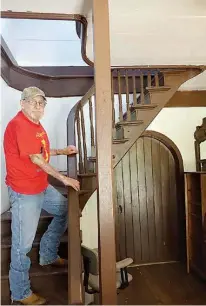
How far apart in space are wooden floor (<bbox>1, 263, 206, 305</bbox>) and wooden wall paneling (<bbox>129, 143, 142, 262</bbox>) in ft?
0.83

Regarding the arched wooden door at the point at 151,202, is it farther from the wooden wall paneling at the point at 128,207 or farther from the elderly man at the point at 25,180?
the elderly man at the point at 25,180

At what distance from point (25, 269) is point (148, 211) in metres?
2.97

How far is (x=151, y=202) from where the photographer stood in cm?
457

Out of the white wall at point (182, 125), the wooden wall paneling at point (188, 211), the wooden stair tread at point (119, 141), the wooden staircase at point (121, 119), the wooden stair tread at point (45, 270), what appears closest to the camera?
the wooden stair tread at point (45, 270)

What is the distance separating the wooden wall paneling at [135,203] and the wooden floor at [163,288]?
0.25 metres

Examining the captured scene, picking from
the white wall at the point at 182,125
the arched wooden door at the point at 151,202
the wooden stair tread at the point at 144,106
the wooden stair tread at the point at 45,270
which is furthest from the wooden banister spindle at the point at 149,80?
the wooden stair tread at the point at 45,270

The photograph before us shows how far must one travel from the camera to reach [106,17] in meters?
1.58

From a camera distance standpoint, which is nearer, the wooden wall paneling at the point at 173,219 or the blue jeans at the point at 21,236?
the blue jeans at the point at 21,236

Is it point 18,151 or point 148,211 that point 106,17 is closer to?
point 18,151

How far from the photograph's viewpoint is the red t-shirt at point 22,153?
1785 millimetres

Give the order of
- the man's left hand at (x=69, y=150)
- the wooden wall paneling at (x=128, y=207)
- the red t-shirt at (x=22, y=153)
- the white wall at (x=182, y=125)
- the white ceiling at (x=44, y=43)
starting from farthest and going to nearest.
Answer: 1. the wooden wall paneling at (x=128, y=207)
2. the white wall at (x=182, y=125)
3. the white ceiling at (x=44, y=43)
4. the man's left hand at (x=69, y=150)
5. the red t-shirt at (x=22, y=153)

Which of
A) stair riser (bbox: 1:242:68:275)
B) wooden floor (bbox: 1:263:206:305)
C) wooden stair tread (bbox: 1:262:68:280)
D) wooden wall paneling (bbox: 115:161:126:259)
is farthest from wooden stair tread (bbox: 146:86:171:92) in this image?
wooden floor (bbox: 1:263:206:305)

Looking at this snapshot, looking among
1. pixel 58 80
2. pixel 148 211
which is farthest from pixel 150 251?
pixel 58 80

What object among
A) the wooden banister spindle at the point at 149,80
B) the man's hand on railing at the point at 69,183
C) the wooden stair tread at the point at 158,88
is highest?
the wooden banister spindle at the point at 149,80
